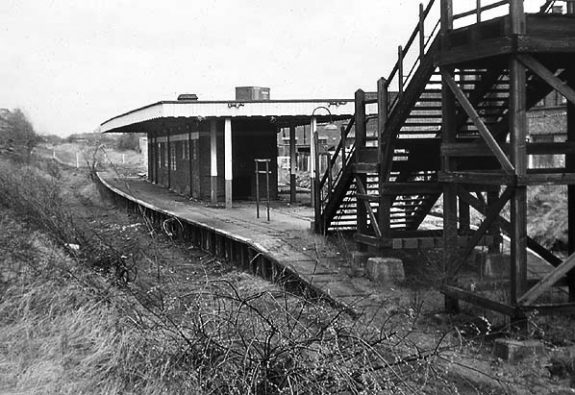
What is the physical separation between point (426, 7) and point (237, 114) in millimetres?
14385

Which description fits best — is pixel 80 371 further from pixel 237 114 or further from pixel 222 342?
pixel 237 114

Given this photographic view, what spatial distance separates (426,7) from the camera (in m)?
11.1

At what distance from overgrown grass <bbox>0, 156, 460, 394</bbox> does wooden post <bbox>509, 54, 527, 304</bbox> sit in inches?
60.1

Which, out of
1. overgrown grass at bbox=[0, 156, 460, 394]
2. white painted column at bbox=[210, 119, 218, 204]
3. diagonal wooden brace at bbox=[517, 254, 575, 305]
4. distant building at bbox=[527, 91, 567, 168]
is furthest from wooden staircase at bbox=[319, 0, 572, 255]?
distant building at bbox=[527, 91, 567, 168]

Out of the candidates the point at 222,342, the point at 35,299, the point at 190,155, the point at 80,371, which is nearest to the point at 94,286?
the point at 35,299

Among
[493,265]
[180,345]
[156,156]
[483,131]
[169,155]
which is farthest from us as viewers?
[156,156]

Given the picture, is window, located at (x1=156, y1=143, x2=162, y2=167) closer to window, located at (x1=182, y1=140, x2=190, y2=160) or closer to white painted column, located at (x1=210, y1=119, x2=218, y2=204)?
window, located at (x1=182, y1=140, x2=190, y2=160)

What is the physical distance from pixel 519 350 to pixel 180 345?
397 cm

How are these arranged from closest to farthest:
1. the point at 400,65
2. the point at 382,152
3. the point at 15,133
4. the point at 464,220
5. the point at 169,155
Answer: the point at 400,65
the point at 382,152
the point at 464,220
the point at 169,155
the point at 15,133

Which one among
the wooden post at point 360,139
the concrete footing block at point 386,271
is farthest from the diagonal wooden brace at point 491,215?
the wooden post at point 360,139

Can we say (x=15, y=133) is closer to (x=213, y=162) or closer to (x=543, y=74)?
(x=213, y=162)

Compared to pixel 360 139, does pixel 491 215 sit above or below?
below

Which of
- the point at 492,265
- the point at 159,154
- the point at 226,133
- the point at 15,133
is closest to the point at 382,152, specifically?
the point at 492,265

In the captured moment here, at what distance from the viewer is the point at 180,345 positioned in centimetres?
654
